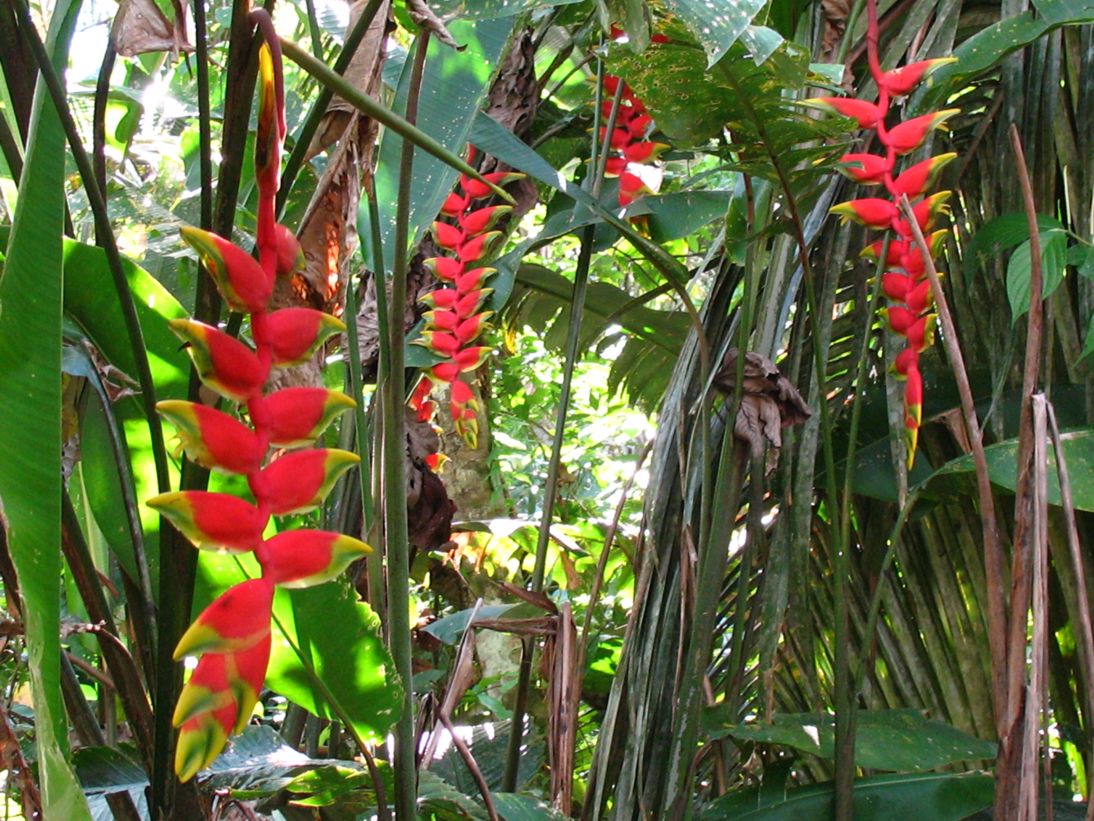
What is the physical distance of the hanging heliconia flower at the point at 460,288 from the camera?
110cm

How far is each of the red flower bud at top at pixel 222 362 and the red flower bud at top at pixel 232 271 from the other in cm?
2

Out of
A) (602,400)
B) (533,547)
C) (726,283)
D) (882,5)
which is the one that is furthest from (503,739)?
(602,400)

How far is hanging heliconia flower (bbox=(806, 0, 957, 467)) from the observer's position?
2.61 ft

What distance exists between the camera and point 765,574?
1.00 m

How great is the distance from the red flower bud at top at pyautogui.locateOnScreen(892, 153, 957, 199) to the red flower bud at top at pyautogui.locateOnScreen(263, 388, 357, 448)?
56cm

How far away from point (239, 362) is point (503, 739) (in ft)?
3.92

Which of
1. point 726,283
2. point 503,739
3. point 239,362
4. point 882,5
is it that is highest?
point 882,5

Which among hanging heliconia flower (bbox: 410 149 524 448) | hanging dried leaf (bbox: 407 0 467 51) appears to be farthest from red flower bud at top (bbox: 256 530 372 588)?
hanging heliconia flower (bbox: 410 149 524 448)

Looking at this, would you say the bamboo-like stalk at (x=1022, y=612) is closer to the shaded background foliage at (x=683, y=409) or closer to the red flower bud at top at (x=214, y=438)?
the shaded background foliage at (x=683, y=409)

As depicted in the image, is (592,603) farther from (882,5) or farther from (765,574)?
(882,5)

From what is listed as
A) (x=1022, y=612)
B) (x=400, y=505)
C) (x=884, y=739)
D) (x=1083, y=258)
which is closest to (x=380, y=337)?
(x=400, y=505)

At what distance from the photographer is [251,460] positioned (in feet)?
1.35

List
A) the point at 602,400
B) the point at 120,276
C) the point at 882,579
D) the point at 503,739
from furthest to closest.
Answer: the point at 602,400
the point at 503,739
the point at 882,579
the point at 120,276

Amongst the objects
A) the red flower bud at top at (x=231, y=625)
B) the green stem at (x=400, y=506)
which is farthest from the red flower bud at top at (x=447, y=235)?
the red flower bud at top at (x=231, y=625)
